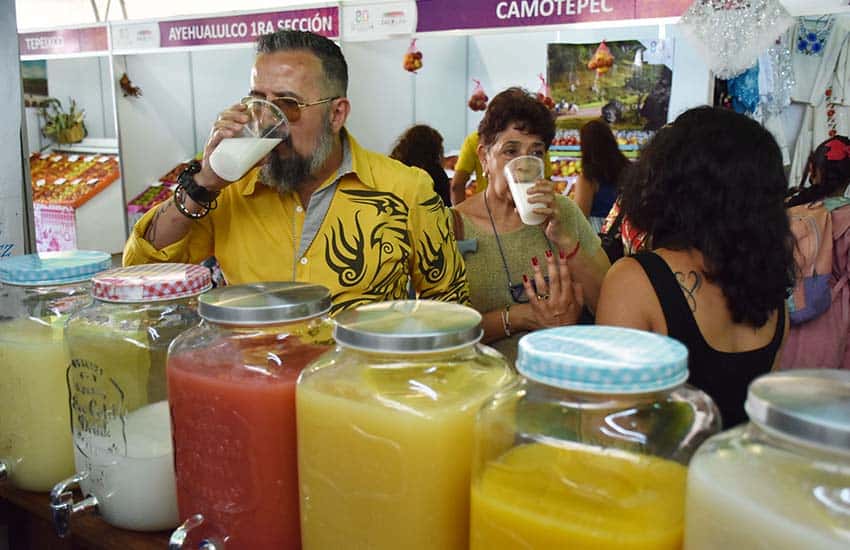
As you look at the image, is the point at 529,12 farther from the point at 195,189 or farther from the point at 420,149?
the point at 195,189

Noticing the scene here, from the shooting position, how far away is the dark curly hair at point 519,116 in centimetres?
232

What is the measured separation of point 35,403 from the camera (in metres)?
1.14

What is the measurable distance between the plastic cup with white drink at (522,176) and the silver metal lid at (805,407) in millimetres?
1468

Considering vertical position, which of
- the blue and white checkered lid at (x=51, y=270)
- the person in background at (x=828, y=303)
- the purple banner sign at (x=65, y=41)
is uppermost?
the purple banner sign at (x=65, y=41)

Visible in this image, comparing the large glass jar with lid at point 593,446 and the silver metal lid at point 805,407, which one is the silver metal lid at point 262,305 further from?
the silver metal lid at point 805,407

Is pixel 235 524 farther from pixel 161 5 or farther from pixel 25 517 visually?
pixel 161 5

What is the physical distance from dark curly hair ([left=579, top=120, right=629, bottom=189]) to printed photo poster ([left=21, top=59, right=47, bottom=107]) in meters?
5.49

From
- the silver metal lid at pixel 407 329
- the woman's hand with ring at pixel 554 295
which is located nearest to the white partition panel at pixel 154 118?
the woman's hand with ring at pixel 554 295

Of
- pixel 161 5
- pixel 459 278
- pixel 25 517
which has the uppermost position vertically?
pixel 161 5

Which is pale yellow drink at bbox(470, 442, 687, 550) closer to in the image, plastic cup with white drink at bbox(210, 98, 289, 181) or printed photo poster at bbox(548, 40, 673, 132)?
plastic cup with white drink at bbox(210, 98, 289, 181)

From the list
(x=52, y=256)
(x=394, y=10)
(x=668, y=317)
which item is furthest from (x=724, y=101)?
(x=52, y=256)

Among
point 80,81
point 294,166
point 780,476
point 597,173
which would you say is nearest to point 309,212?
point 294,166

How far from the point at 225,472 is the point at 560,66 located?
5982 millimetres

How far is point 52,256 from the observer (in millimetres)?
1264
